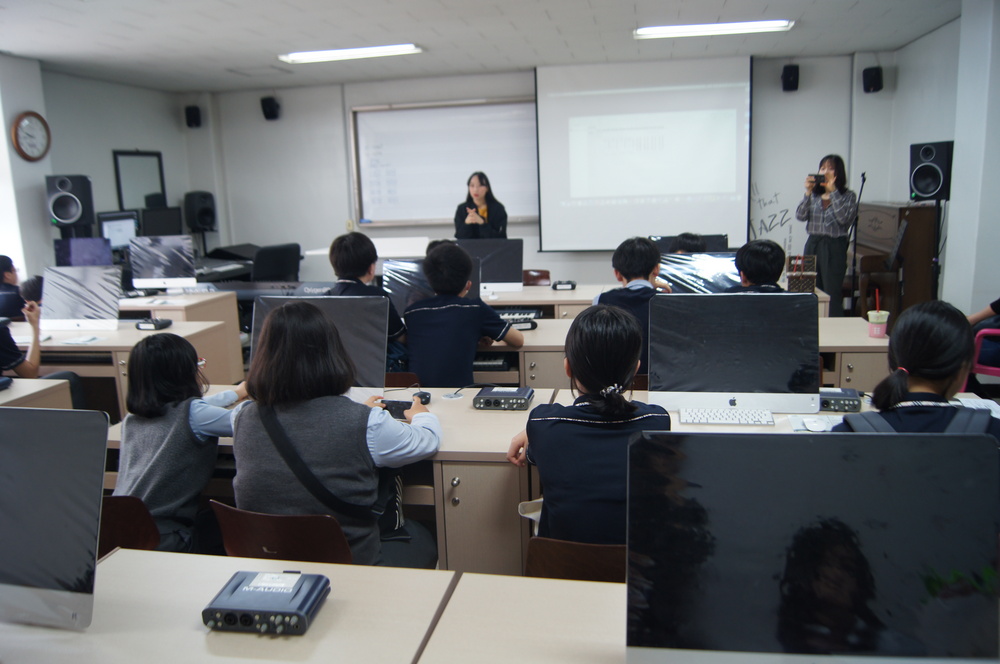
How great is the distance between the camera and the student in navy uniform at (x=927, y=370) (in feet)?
5.44

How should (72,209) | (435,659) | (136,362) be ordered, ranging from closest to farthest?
(435,659) < (136,362) < (72,209)

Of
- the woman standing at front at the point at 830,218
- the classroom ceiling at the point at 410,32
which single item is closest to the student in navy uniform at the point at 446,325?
the classroom ceiling at the point at 410,32

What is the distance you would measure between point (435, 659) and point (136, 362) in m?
1.40

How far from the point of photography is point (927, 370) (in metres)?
1.72

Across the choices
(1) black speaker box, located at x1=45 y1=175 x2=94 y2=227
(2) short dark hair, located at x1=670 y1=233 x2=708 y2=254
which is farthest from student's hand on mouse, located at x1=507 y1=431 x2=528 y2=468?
(1) black speaker box, located at x1=45 y1=175 x2=94 y2=227

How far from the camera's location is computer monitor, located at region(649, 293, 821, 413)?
215cm

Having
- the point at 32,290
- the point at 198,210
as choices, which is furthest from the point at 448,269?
the point at 198,210

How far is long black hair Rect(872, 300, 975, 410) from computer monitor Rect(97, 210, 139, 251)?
256 inches

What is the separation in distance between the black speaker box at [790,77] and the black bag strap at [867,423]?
6.02 metres

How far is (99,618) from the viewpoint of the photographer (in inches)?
50.4

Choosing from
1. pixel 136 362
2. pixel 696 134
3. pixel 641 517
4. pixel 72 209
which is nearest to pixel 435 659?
pixel 641 517

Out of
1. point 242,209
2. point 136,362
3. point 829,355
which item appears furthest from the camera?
point 242,209

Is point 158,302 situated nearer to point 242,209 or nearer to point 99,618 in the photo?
point 242,209

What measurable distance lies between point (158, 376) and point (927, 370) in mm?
2082
